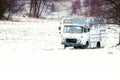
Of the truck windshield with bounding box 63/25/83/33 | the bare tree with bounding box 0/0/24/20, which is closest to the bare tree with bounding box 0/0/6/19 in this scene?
Answer: the bare tree with bounding box 0/0/24/20

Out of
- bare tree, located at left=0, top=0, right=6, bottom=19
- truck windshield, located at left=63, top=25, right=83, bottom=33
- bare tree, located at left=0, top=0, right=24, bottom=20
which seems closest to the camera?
truck windshield, located at left=63, top=25, right=83, bottom=33

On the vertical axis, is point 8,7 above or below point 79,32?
above

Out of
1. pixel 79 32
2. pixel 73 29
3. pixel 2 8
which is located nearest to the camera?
pixel 79 32

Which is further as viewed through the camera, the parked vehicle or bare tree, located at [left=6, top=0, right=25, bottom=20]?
bare tree, located at [left=6, top=0, right=25, bottom=20]

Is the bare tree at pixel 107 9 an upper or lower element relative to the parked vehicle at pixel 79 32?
upper

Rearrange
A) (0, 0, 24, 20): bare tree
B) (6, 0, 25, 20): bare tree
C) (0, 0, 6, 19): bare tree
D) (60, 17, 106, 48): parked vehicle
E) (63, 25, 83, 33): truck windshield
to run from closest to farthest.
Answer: (60, 17, 106, 48): parked vehicle < (63, 25, 83, 33): truck windshield < (0, 0, 6, 19): bare tree < (0, 0, 24, 20): bare tree < (6, 0, 25, 20): bare tree

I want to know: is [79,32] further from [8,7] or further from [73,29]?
[8,7]

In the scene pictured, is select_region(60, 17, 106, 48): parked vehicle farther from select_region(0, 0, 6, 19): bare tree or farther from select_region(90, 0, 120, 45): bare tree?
select_region(0, 0, 6, 19): bare tree

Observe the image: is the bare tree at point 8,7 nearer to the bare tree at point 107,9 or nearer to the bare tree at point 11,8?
the bare tree at point 11,8

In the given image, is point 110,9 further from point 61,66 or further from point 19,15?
point 19,15

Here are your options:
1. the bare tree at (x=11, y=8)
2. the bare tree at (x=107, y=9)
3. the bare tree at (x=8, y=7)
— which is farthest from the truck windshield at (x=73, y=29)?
the bare tree at (x=11, y=8)

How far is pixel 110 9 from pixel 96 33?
8916 mm

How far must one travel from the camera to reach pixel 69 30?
35344 mm

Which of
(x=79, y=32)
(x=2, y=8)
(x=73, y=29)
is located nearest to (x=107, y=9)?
(x=79, y=32)
